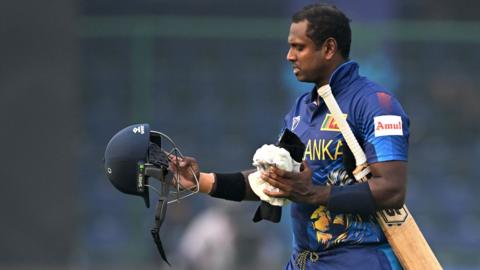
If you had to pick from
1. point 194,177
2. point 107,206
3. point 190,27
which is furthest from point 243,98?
point 194,177

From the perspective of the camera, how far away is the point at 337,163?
5.26 m

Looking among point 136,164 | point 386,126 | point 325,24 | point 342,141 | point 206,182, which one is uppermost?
point 325,24

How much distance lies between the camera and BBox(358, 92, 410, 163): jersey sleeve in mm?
5051

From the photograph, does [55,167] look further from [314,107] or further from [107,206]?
[314,107]

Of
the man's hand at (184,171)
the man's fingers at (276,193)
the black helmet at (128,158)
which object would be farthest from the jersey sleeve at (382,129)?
the black helmet at (128,158)

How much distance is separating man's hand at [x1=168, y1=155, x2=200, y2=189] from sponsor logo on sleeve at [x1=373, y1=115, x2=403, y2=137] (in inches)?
36.7

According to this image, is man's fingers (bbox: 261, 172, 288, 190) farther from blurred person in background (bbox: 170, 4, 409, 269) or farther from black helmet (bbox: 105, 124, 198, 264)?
black helmet (bbox: 105, 124, 198, 264)

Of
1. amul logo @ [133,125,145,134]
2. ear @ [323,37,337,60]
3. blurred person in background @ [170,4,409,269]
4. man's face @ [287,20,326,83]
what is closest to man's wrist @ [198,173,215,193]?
blurred person in background @ [170,4,409,269]

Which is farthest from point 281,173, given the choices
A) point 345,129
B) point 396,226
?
point 396,226

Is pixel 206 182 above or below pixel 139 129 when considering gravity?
below

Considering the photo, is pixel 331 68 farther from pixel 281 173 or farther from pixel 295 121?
pixel 281 173

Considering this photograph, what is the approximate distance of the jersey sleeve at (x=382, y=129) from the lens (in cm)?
505

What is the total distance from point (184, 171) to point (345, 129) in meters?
0.83

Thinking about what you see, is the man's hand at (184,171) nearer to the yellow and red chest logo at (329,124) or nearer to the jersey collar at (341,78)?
the yellow and red chest logo at (329,124)
